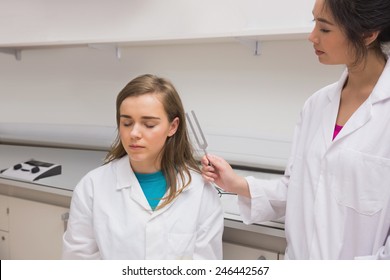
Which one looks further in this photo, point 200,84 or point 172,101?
point 200,84

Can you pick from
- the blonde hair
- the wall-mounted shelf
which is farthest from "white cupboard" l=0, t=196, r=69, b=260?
the wall-mounted shelf

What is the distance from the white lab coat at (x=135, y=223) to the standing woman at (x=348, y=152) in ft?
0.81

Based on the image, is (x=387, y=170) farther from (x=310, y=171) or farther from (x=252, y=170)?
(x=252, y=170)

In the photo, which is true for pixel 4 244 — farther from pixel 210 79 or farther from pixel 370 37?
pixel 370 37

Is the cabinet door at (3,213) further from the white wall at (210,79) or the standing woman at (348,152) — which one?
the standing woman at (348,152)

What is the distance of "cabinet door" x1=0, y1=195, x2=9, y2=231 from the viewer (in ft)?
5.37

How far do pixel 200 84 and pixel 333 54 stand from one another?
3.30 feet

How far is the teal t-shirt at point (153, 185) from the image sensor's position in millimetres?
1070

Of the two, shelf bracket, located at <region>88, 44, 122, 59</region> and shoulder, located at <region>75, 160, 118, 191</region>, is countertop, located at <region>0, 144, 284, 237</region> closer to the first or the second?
shoulder, located at <region>75, 160, 118, 191</region>

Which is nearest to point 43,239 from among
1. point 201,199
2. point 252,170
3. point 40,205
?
point 40,205

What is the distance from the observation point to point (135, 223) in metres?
1.02

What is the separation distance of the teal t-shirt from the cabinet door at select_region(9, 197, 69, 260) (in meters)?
0.54

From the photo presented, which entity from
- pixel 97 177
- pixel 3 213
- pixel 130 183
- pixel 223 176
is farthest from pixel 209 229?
pixel 3 213
